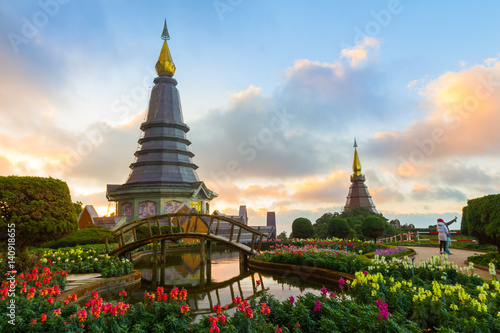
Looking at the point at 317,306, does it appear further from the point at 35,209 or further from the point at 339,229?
the point at 339,229

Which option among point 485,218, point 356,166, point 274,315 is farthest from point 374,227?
point 356,166

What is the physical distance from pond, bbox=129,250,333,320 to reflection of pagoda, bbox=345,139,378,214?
48.2 meters

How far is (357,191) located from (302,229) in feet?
125

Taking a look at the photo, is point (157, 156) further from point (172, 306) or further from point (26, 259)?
point (172, 306)

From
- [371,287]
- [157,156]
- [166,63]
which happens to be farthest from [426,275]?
[166,63]

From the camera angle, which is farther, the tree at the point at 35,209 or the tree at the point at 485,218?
the tree at the point at 485,218

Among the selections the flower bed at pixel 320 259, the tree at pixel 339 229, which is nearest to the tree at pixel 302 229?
the tree at pixel 339 229

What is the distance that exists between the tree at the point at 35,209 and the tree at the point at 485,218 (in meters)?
15.6

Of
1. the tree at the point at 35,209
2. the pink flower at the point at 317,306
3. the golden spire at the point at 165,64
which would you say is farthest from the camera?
the golden spire at the point at 165,64

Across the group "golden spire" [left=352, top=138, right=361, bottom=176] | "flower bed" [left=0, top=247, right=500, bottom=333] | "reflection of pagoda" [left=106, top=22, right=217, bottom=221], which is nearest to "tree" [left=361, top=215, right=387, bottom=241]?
"flower bed" [left=0, top=247, right=500, bottom=333]

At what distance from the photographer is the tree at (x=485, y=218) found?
13.0 meters

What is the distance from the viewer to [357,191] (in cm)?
6041

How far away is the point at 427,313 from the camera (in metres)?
5.83

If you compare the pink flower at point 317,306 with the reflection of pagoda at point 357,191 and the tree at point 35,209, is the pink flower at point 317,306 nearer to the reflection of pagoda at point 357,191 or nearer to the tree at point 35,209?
the tree at point 35,209
